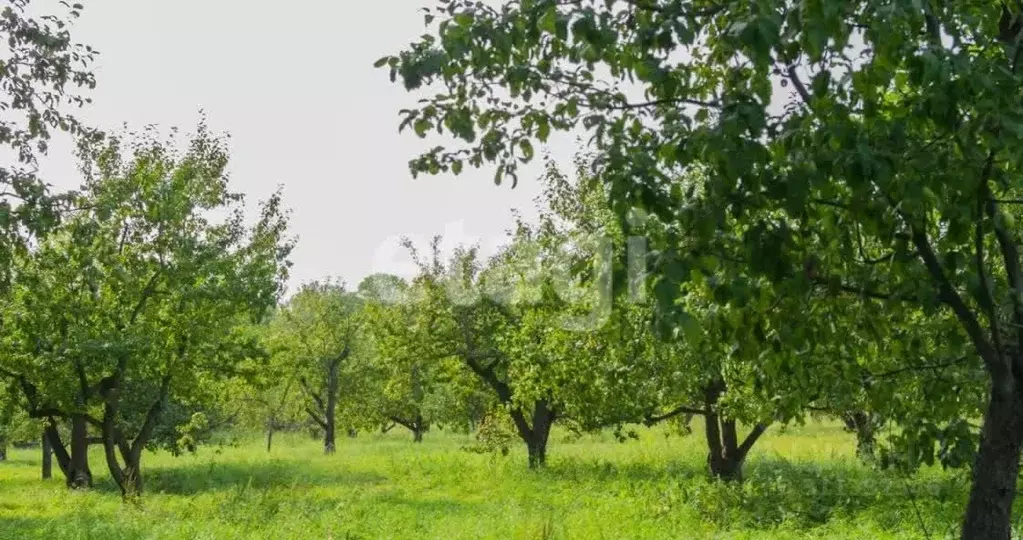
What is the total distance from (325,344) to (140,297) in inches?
1066

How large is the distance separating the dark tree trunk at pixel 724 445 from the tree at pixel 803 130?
1606cm

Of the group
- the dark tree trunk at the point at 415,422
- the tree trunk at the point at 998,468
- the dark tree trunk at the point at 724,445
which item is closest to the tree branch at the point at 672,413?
the dark tree trunk at the point at 724,445

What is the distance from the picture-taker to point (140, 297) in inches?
814

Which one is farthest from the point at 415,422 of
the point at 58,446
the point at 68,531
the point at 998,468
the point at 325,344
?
the point at 998,468

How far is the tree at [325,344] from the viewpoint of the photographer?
4712 cm

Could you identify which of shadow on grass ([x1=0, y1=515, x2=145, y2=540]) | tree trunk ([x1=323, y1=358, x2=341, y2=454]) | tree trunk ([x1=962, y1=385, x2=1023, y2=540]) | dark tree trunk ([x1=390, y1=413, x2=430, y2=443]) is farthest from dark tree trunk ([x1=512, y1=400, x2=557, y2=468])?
dark tree trunk ([x1=390, y1=413, x2=430, y2=443])

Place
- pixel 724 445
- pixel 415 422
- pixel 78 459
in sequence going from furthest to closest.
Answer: pixel 415 422
pixel 78 459
pixel 724 445

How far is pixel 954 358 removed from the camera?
16.1ft

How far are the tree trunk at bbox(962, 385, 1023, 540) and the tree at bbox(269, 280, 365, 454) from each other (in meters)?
42.9

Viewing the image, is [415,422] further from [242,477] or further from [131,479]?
[131,479]

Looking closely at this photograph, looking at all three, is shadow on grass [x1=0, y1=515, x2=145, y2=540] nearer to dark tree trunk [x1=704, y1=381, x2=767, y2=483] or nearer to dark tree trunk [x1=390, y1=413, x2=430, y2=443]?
dark tree trunk [x1=704, y1=381, x2=767, y2=483]

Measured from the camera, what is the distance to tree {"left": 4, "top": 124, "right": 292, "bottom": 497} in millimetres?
19719

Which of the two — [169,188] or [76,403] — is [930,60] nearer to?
[169,188]

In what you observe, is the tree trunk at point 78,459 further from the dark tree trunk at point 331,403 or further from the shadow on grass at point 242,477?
the dark tree trunk at point 331,403
